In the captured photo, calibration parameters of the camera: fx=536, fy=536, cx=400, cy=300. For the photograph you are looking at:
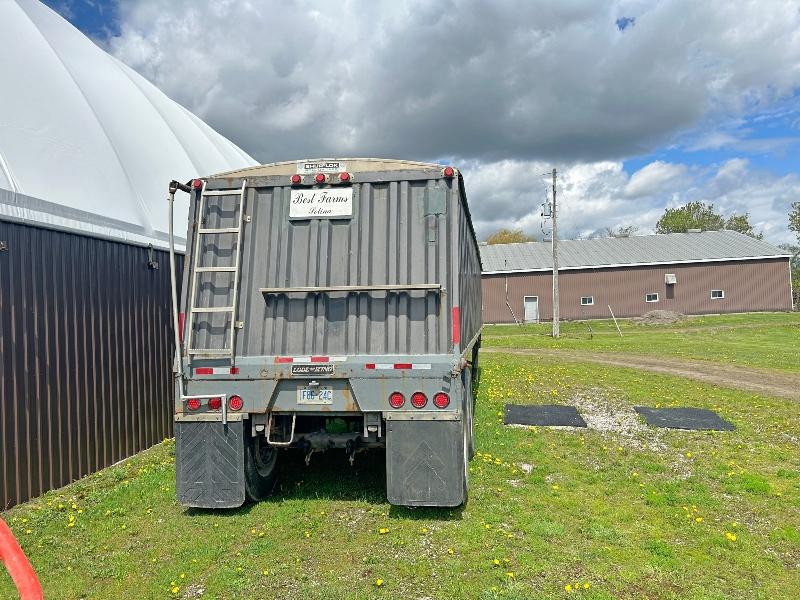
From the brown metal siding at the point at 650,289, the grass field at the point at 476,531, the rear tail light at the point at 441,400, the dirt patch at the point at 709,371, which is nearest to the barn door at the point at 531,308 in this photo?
the brown metal siding at the point at 650,289

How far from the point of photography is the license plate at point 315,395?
5367 millimetres

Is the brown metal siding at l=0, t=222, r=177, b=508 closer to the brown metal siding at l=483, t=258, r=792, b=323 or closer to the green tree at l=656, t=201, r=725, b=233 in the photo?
the brown metal siding at l=483, t=258, r=792, b=323

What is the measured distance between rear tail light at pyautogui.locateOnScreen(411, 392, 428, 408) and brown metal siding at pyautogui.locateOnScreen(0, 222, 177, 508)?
462 centimetres

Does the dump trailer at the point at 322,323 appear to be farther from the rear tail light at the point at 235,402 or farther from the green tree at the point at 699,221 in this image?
the green tree at the point at 699,221

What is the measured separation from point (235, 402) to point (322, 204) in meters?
2.25

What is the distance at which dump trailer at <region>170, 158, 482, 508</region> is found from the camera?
17.1ft

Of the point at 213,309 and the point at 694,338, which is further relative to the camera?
the point at 694,338

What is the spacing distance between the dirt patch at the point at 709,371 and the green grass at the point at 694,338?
1.11 metres

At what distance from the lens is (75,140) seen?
7875 mm

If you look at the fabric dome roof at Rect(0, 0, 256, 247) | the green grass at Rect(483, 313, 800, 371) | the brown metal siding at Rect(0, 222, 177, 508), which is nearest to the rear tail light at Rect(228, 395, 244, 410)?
the brown metal siding at Rect(0, 222, 177, 508)

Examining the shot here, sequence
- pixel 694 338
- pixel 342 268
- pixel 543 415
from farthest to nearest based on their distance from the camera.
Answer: pixel 694 338 < pixel 543 415 < pixel 342 268

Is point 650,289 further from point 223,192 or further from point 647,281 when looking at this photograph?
point 223,192

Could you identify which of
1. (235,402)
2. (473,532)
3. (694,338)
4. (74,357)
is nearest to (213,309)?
(235,402)

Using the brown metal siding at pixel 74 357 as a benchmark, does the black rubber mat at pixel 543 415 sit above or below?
below
